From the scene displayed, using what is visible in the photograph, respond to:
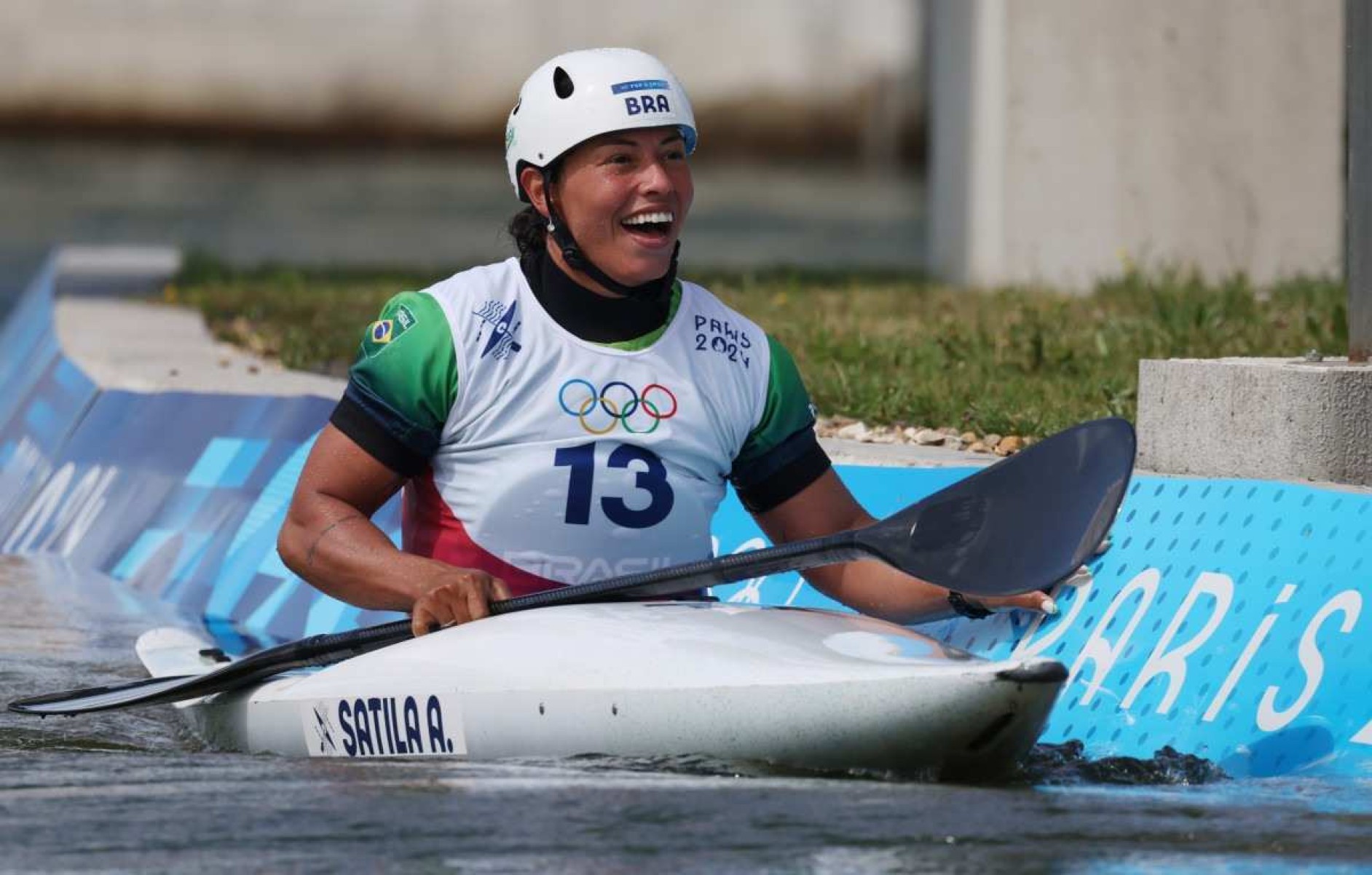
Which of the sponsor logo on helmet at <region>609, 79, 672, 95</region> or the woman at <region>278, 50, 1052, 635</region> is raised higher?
the sponsor logo on helmet at <region>609, 79, 672, 95</region>

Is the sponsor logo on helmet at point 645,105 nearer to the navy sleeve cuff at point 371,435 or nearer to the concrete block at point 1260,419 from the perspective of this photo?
the navy sleeve cuff at point 371,435

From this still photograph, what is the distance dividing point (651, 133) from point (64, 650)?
313 cm

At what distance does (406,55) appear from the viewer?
18.2 m

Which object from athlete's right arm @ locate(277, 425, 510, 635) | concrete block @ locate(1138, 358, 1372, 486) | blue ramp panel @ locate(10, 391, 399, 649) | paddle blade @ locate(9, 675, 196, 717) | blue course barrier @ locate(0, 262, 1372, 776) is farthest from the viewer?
blue ramp panel @ locate(10, 391, 399, 649)

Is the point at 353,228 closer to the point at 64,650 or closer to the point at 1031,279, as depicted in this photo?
the point at 1031,279

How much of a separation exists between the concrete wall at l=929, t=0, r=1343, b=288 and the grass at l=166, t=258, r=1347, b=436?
49 centimetres

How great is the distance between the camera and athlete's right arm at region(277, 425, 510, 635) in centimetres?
479

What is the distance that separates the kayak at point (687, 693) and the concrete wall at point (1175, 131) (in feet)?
31.9

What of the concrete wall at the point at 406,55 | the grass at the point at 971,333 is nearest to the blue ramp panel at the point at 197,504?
the grass at the point at 971,333

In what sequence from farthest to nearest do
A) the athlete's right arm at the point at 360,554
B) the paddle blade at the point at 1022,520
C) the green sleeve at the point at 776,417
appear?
the green sleeve at the point at 776,417 → the athlete's right arm at the point at 360,554 → the paddle blade at the point at 1022,520

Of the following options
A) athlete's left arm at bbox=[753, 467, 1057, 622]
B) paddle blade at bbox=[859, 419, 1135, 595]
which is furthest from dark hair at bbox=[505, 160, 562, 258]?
paddle blade at bbox=[859, 419, 1135, 595]

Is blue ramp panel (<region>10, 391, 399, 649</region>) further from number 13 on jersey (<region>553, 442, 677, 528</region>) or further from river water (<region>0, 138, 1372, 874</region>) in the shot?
number 13 on jersey (<region>553, 442, 677, 528</region>)

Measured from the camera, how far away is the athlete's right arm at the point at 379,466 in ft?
15.8

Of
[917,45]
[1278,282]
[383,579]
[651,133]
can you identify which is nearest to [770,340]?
[651,133]
